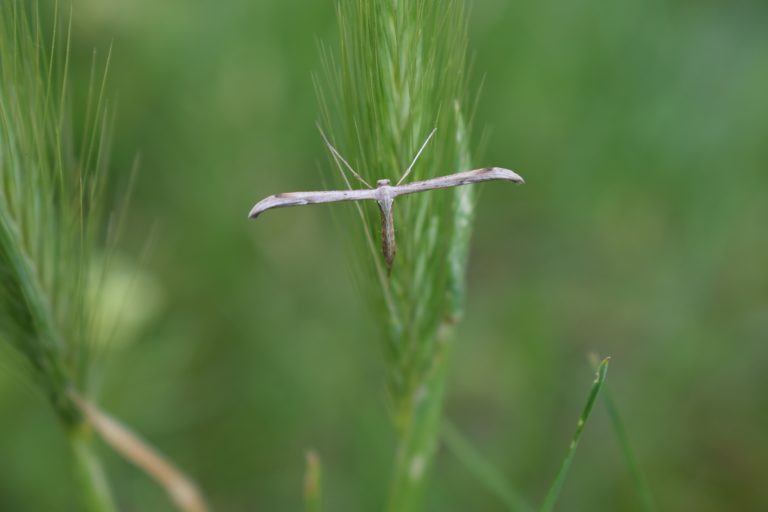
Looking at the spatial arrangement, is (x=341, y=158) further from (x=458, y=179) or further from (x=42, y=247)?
(x=42, y=247)

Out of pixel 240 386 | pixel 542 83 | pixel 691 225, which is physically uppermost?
pixel 542 83

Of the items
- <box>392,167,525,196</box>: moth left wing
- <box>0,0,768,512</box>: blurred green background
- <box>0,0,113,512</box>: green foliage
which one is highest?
<box>392,167,525,196</box>: moth left wing

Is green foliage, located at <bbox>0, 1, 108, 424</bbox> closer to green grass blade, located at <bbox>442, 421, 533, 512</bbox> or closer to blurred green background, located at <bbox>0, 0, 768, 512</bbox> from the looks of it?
green grass blade, located at <bbox>442, 421, 533, 512</bbox>

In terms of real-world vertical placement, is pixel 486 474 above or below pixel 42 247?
below

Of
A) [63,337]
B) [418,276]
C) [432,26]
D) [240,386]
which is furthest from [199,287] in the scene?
[432,26]

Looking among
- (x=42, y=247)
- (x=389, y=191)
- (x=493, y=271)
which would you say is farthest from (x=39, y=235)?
(x=493, y=271)

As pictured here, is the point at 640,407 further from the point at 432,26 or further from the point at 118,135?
the point at 118,135

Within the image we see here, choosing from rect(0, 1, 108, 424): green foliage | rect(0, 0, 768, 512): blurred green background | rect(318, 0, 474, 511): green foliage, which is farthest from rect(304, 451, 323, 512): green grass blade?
rect(0, 0, 768, 512): blurred green background
